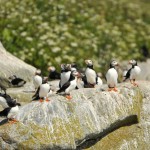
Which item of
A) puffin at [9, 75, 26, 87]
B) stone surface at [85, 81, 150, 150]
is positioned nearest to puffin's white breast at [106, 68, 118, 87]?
stone surface at [85, 81, 150, 150]

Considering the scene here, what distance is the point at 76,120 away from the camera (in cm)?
1588

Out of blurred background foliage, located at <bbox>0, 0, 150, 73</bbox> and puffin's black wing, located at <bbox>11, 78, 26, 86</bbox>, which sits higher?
blurred background foliage, located at <bbox>0, 0, 150, 73</bbox>

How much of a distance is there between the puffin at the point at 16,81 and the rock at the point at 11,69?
183mm

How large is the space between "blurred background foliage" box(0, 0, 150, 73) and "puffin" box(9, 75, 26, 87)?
569 cm

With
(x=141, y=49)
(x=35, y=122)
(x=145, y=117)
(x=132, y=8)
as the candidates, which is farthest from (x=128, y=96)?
(x=132, y=8)

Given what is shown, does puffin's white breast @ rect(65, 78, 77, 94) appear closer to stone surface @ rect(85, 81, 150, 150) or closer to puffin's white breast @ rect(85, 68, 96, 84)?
A: puffin's white breast @ rect(85, 68, 96, 84)

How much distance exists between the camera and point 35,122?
1545 centimetres

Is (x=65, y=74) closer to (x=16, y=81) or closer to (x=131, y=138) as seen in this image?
(x=16, y=81)

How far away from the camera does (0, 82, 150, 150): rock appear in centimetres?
1520

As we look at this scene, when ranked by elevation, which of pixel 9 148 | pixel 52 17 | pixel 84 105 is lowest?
pixel 9 148

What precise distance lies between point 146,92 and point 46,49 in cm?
1118

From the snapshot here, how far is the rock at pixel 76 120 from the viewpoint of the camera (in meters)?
15.2

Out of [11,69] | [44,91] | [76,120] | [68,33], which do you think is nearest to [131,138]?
[76,120]

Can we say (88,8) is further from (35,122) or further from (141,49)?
(35,122)
